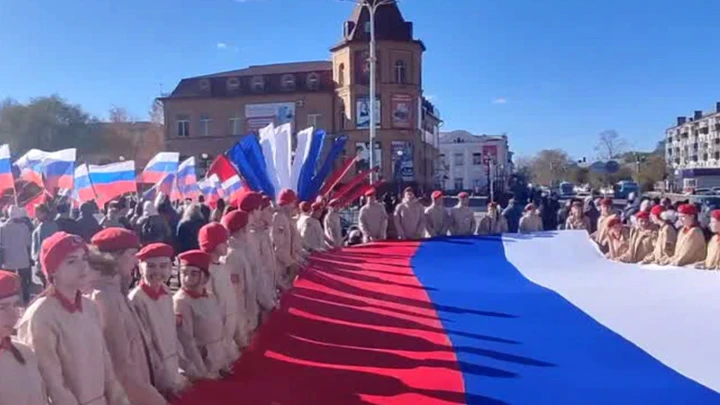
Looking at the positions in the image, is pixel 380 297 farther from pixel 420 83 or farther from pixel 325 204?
pixel 420 83

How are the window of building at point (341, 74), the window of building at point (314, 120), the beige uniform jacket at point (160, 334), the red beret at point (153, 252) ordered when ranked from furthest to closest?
the window of building at point (314, 120) → the window of building at point (341, 74) → the red beret at point (153, 252) → the beige uniform jacket at point (160, 334)

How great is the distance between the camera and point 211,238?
5992mm

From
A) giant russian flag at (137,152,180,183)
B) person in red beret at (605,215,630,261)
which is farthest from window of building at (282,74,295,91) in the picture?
person in red beret at (605,215,630,261)

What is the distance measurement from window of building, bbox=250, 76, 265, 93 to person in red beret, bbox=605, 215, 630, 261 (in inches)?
1802

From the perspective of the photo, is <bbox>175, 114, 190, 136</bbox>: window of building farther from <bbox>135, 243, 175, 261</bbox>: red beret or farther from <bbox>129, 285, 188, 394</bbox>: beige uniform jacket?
<bbox>129, 285, 188, 394</bbox>: beige uniform jacket

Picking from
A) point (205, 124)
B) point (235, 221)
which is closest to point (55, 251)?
point (235, 221)

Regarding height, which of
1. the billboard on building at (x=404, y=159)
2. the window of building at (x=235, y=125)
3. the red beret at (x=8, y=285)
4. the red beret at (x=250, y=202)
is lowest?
the red beret at (x=8, y=285)

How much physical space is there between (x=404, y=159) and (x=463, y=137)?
52315 millimetres

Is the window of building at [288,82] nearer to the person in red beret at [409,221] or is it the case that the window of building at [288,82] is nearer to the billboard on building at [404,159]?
the billboard on building at [404,159]

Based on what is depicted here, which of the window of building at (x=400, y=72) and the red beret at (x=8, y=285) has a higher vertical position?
the window of building at (x=400, y=72)

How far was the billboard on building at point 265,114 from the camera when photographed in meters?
54.1

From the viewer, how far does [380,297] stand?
8.80 m

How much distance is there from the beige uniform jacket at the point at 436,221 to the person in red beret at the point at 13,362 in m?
11.9

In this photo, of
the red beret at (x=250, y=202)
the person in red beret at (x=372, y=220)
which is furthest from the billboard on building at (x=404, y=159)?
the red beret at (x=250, y=202)
